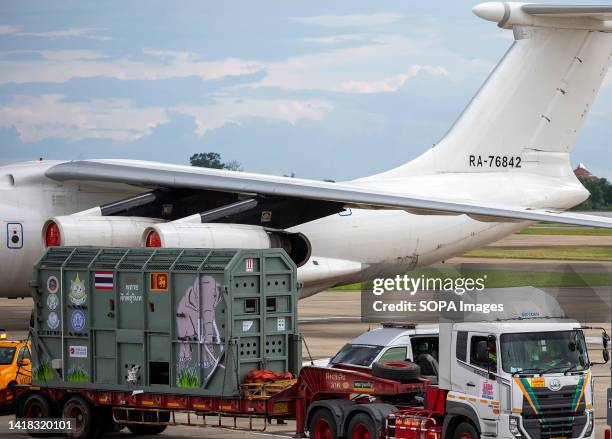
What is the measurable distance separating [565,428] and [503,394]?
70 cm

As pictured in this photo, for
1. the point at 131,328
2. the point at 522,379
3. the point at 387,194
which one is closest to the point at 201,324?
the point at 131,328

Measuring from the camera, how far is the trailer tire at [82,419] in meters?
13.9

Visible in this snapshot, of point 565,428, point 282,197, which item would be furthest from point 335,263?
point 565,428

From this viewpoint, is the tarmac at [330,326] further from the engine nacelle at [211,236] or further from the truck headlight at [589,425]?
the engine nacelle at [211,236]

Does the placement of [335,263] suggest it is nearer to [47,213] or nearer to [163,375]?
[47,213]

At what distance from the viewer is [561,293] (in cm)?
1274

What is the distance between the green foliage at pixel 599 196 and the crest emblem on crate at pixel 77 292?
7654 centimetres

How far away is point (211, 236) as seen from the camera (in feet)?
65.2

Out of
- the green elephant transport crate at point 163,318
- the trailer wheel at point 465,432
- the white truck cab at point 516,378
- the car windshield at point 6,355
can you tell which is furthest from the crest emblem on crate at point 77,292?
the trailer wheel at point 465,432

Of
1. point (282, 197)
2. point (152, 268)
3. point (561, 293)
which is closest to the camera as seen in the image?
point (561, 293)

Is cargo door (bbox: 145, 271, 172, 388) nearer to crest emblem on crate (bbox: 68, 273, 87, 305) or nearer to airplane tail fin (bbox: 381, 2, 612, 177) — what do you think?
crest emblem on crate (bbox: 68, 273, 87, 305)

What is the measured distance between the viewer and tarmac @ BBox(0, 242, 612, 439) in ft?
45.3

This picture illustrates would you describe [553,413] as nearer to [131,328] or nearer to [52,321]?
[131,328]

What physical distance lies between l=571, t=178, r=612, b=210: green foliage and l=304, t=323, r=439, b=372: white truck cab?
76.4 metres
